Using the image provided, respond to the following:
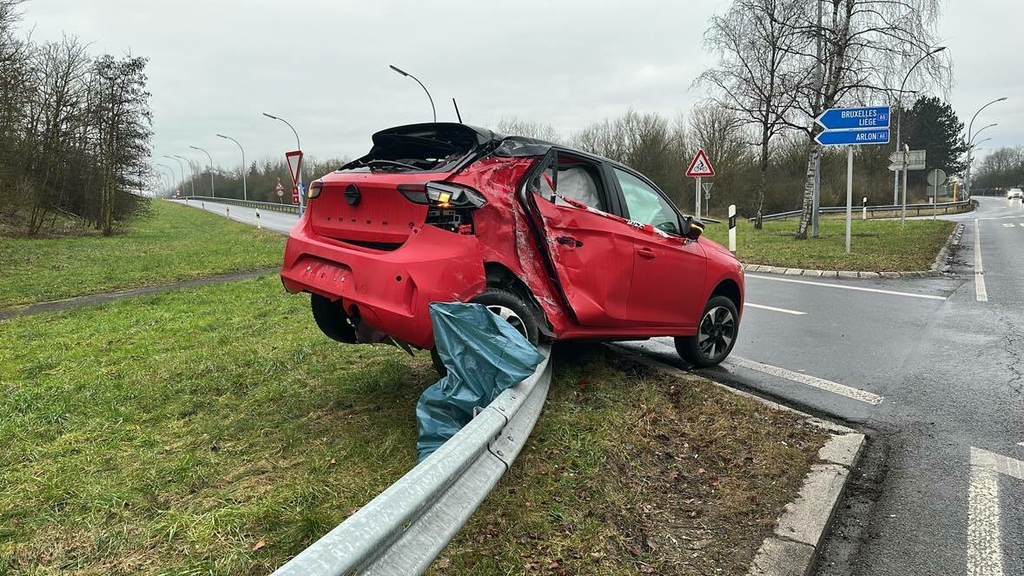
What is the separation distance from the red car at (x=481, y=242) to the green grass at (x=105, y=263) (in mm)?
8293

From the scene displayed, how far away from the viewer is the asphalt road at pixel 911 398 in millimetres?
2771

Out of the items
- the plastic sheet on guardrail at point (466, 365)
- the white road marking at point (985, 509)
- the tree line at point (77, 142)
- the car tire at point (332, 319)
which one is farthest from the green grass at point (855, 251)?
the tree line at point (77, 142)

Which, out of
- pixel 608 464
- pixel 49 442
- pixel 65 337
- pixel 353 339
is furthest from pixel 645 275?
pixel 65 337

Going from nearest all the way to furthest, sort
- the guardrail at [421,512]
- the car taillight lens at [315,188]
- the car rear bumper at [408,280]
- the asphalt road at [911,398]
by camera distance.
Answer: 1. the guardrail at [421,512]
2. the asphalt road at [911,398]
3. the car rear bumper at [408,280]
4. the car taillight lens at [315,188]

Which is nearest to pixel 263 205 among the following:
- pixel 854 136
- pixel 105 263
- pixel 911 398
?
pixel 105 263

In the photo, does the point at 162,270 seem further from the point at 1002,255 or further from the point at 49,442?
the point at 1002,255

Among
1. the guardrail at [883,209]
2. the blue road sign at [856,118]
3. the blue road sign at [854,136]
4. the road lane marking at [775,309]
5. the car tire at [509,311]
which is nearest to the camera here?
the car tire at [509,311]

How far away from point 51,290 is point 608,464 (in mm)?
11079

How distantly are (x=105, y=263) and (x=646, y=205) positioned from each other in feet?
48.6

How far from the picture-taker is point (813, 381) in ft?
17.0

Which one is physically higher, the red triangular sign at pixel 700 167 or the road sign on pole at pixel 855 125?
the road sign on pole at pixel 855 125

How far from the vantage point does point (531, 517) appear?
2.67 meters

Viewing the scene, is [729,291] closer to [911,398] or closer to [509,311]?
[911,398]

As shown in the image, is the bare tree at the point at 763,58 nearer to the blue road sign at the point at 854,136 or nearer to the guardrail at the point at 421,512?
the blue road sign at the point at 854,136
